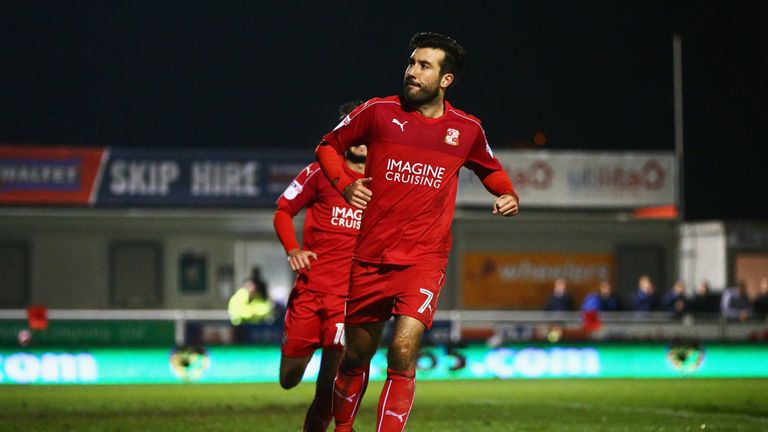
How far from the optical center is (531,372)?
18641mm

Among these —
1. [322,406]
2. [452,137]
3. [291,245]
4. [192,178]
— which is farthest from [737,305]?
[452,137]

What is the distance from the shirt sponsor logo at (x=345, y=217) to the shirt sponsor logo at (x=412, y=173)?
1.70 meters

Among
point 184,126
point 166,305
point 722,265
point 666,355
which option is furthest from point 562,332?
point 184,126

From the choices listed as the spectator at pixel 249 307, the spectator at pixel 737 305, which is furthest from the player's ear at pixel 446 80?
the spectator at pixel 737 305

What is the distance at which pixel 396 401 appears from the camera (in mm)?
6980

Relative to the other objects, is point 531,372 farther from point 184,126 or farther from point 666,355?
point 184,126

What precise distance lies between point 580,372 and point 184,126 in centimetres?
3016

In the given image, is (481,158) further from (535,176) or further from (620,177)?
(620,177)

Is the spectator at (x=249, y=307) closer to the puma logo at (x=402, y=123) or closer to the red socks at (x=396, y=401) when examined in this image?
the puma logo at (x=402, y=123)

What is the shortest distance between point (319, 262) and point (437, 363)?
9.48m

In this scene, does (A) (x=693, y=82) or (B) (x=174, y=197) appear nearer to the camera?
(B) (x=174, y=197)

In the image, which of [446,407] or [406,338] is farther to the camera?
[446,407]

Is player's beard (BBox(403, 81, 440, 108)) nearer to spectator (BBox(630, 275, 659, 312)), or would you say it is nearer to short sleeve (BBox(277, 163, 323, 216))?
short sleeve (BBox(277, 163, 323, 216))

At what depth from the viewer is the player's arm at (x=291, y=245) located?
8.02m
